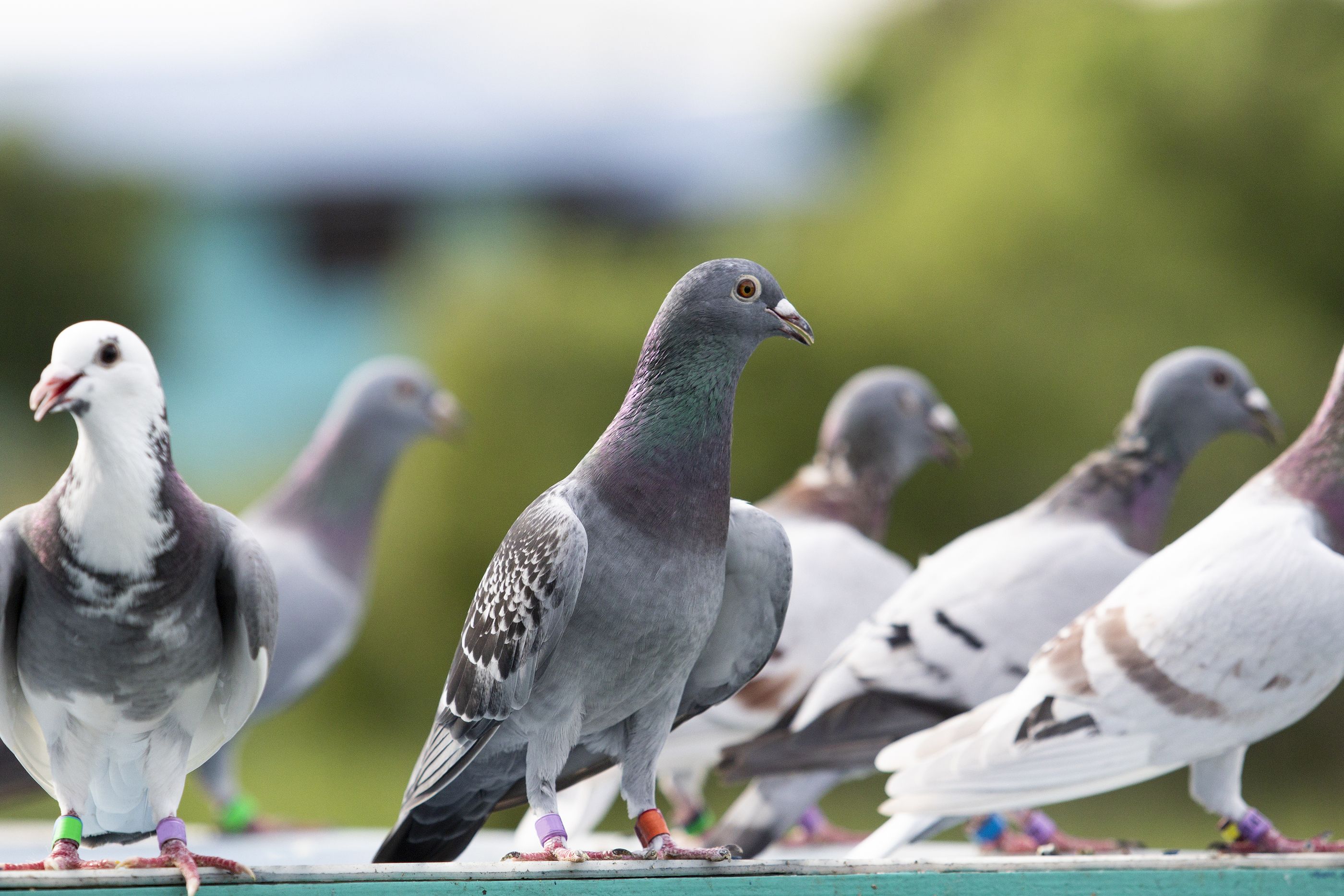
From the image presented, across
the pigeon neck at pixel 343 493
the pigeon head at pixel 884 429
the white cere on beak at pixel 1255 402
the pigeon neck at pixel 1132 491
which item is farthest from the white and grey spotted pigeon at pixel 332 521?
the white cere on beak at pixel 1255 402

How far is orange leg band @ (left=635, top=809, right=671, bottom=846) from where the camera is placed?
196cm

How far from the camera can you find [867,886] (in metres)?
1.83

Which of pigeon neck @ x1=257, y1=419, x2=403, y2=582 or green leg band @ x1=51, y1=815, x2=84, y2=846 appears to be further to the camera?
pigeon neck @ x1=257, y1=419, x2=403, y2=582

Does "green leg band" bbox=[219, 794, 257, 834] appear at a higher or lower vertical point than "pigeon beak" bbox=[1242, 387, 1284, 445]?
lower

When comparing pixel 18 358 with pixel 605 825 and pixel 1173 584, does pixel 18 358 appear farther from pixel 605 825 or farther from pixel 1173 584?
pixel 1173 584

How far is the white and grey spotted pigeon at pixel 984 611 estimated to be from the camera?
9.68 feet

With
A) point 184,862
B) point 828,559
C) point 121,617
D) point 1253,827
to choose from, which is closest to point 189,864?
point 184,862

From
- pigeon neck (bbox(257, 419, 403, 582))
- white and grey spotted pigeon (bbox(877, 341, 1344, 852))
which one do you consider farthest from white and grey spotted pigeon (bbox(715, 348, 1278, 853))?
pigeon neck (bbox(257, 419, 403, 582))

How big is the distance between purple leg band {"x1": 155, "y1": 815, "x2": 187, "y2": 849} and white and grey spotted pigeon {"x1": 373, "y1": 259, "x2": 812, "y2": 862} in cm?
36

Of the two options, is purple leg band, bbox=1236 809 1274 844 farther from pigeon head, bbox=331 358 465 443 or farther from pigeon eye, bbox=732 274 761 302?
pigeon head, bbox=331 358 465 443

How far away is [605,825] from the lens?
20.8 ft

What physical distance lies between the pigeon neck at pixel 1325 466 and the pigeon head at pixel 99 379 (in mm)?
2063

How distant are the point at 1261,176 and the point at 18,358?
13.7 metres

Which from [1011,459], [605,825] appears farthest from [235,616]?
[1011,459]
